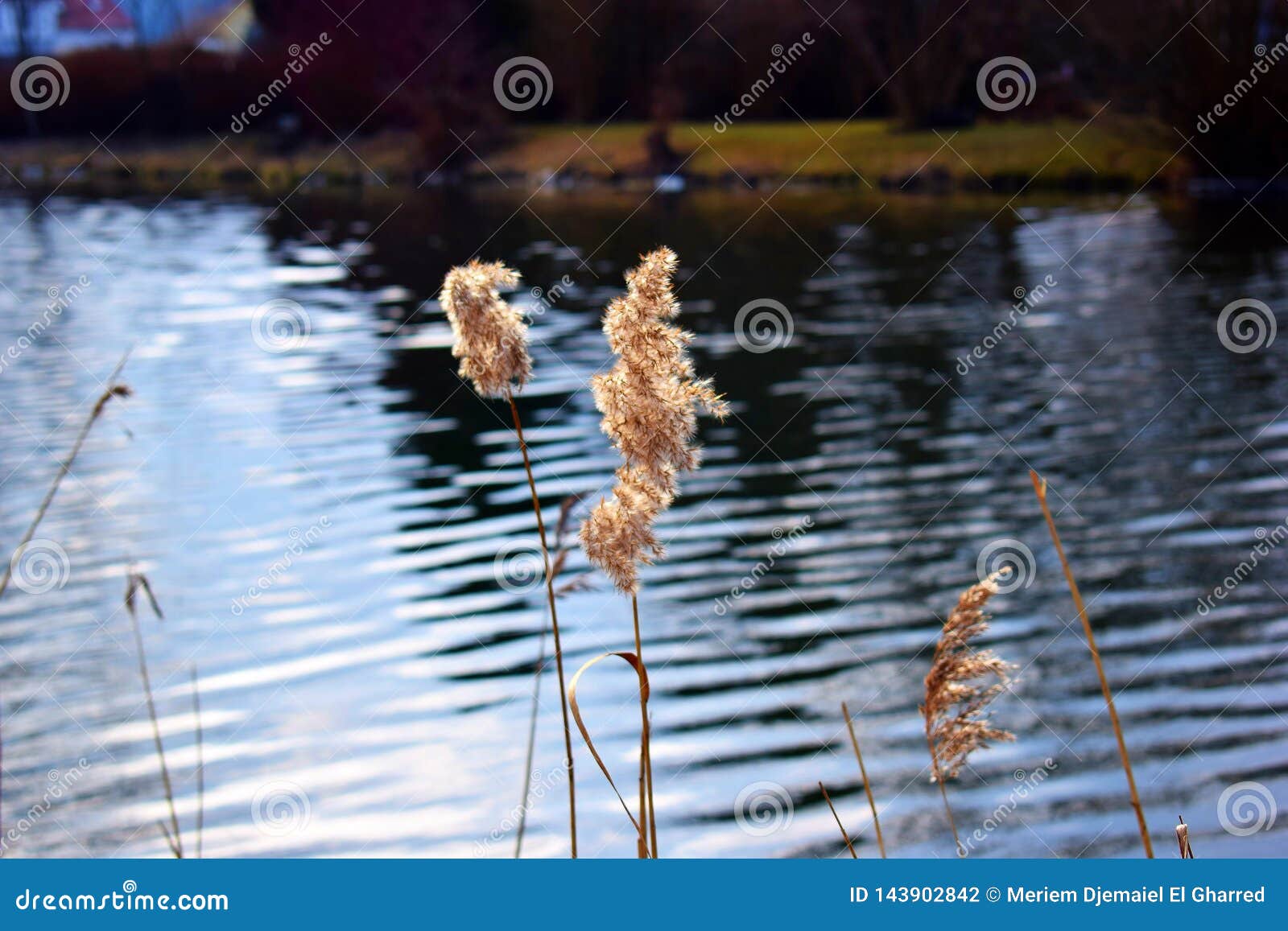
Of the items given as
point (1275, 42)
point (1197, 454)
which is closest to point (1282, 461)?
point (1197, 454)

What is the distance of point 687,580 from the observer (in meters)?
9.14

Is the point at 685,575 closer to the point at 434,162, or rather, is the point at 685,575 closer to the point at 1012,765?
the point at 1012,765

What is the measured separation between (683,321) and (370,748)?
36.1 ft

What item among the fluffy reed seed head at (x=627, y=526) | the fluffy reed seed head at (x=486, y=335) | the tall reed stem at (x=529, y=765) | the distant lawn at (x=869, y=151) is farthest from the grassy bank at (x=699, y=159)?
the fluffy reed seed head at (x=627, y=526)

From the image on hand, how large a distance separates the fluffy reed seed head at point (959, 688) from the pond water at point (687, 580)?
2.03 ft

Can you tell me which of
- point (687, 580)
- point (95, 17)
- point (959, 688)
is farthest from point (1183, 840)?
point (95, 17)

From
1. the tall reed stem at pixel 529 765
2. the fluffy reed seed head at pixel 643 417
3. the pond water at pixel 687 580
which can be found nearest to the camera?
the fluffy reed seed head at pixel 643 417

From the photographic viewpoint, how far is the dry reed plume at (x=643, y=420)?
1826 millimetres

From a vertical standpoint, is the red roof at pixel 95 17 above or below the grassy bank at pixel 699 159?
above

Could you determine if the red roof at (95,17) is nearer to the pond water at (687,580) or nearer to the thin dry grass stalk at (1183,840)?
the pond water at (687,580)

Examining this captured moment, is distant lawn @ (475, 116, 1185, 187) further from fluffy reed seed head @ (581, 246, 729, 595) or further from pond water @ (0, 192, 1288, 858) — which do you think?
fluffy reed seed head @ (581, 246, 729, 595)

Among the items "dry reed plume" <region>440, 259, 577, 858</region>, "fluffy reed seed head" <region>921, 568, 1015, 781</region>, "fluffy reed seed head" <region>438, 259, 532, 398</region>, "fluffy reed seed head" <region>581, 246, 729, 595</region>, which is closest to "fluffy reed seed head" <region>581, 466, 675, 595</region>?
"fluffy reed seed head" <region>581, 246, 729, 595</region>

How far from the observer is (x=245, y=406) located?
14.8 meters
